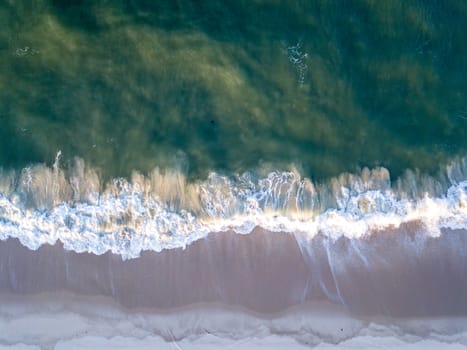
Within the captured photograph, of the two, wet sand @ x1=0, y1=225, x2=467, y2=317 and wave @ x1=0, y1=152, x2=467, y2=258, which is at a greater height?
wave @ x1=0, y1=152, x2=467, y2=258

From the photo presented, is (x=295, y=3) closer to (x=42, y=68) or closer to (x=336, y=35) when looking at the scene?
(x=336, y=35)

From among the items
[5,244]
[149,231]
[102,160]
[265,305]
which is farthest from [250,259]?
[5,244]

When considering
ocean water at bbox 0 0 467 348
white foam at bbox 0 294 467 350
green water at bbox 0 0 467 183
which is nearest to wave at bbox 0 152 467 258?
ocean water at bbox 0 0 467 348

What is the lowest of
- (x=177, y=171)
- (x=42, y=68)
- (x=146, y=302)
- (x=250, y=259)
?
(x=146, y=302)

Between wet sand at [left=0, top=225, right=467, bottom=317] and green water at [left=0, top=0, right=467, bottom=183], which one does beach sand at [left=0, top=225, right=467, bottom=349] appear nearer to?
wet sand at [left=0, top=225, right=467, bottom=317]

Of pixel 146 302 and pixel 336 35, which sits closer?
pixel 146 302

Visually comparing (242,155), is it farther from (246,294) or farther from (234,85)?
(246,294)
